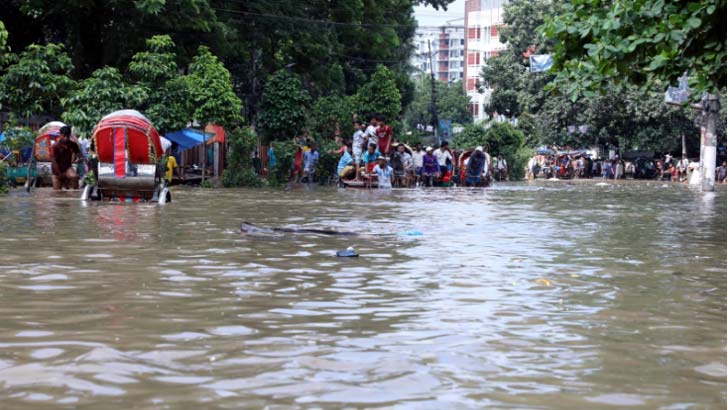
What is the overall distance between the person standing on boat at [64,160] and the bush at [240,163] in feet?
31.1

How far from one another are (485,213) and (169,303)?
13.7 metres

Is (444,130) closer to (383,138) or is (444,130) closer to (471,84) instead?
(471,84)

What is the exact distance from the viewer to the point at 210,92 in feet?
121

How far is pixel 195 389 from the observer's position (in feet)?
19.1

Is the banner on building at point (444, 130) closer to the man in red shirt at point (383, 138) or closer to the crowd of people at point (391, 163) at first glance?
the crowd of people at point (391, 163)

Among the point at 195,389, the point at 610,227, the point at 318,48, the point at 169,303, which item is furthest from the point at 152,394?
the point at 318,48

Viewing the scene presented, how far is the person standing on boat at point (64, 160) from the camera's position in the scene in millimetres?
26172

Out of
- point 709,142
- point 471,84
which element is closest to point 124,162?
point 709,142

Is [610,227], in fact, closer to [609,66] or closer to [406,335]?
[609,66]

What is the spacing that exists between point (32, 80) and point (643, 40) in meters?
18.5

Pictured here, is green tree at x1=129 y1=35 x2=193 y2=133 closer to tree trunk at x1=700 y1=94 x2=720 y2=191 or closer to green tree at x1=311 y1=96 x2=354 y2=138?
green tree at x1=311 y1=96 x2=354 y2=138

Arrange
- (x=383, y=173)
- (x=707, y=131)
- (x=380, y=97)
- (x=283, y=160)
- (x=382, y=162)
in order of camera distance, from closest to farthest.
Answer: (x=382, y=162), (x=383, y=173), (x=283, y=160), (x=707, y=131), (x=380, y=97)

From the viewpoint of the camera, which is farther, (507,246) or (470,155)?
(470,155)

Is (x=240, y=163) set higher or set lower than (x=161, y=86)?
lower
